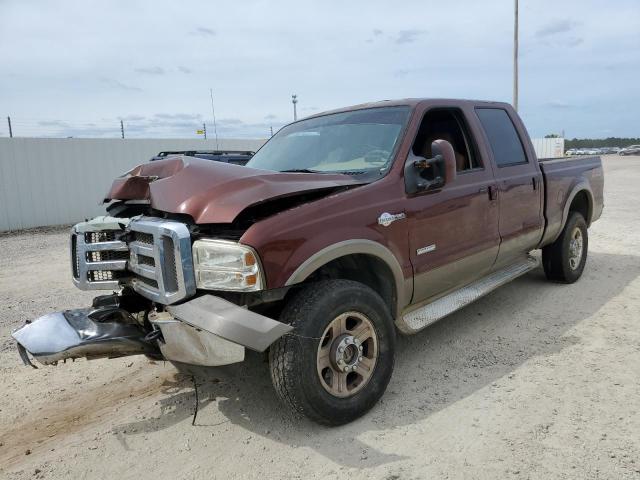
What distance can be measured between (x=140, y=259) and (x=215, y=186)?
68 cm

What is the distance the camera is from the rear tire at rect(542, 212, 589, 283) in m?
5.84

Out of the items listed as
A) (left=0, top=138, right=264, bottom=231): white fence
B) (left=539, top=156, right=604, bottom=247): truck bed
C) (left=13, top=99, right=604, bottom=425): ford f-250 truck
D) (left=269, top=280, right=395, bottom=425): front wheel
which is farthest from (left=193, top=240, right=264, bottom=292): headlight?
(left=0, top=138, right=264, bottom=231): white fence

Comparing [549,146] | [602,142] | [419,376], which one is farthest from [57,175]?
[602,142]

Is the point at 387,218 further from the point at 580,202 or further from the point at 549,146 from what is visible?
the point at 549,146


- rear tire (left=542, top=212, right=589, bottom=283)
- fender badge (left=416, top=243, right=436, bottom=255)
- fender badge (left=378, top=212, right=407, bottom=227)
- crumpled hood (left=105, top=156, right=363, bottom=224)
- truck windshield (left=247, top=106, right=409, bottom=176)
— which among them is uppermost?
truck windshield (left=247, top=106, right=409, bottom=176)

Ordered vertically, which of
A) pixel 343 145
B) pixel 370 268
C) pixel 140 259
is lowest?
pixel 370 268

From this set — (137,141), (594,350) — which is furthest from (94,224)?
(137,141)

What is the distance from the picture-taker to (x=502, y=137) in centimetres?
494

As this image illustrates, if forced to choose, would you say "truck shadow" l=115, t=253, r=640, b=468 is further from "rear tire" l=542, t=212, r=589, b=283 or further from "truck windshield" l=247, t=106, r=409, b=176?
"truck windshield" l=247, t=106, r=409, b=176

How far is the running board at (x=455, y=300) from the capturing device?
3664mm

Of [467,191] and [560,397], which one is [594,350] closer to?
[560,397]

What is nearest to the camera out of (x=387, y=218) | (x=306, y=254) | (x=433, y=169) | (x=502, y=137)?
(x=306, y=254)

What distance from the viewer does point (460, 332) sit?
4.59m

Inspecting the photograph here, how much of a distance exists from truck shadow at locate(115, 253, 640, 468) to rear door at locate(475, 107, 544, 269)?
0.61m
